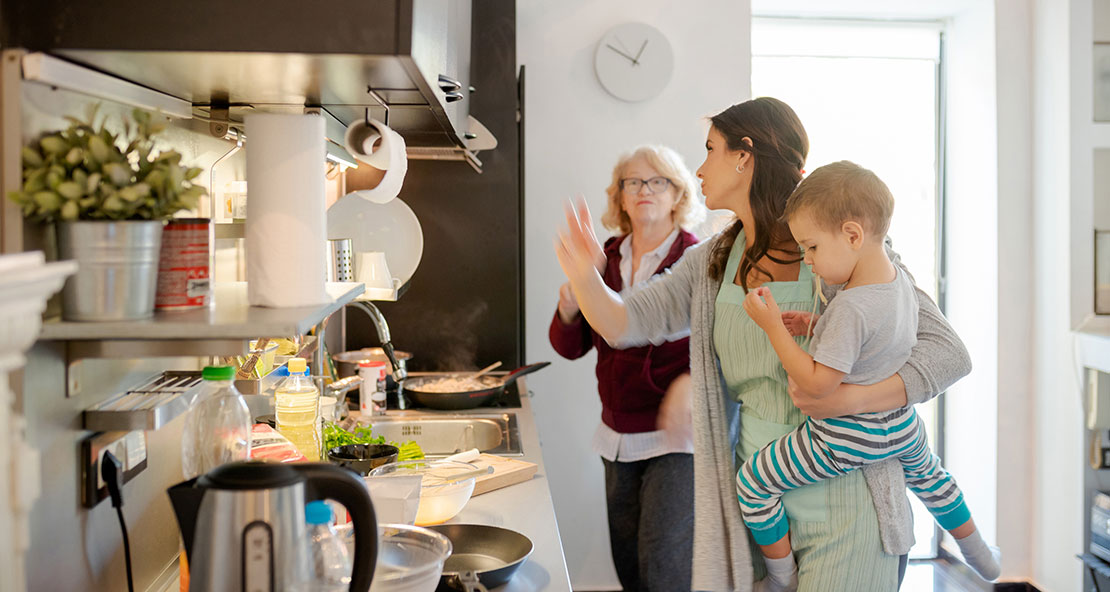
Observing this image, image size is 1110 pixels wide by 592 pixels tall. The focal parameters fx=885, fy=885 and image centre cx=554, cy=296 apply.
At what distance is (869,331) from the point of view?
1.55 meters

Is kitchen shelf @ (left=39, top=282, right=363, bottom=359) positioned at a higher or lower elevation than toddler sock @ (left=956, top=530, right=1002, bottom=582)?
higher

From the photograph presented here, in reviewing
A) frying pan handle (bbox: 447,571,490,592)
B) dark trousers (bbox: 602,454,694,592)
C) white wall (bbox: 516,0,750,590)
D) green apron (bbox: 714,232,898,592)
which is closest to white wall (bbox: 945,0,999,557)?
white wall (bbox: 516,0,750,590)

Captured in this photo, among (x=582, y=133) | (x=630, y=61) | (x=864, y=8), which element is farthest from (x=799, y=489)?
(x=864, y=8)

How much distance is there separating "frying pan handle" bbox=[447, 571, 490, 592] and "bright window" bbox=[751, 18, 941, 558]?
3.09 meters

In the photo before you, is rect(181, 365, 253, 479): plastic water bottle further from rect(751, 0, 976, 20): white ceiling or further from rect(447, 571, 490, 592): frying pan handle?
rect(751, 0, 976, 20): white ceiling

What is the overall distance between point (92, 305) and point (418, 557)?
1.65 feet

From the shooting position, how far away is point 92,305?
89cm

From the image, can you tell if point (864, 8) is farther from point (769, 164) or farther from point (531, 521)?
point (531, 521)

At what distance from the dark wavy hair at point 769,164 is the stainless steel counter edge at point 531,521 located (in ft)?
1.93

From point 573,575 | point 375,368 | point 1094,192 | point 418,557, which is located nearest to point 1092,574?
point 1094,192

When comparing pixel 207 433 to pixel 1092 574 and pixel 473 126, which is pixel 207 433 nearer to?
pixel 473 126

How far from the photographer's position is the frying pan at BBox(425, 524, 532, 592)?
4.05 ft

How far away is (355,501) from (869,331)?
1016 millimetres

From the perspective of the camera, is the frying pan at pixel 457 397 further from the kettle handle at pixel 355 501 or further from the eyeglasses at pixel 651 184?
the kettle handle at pixel 355 501
